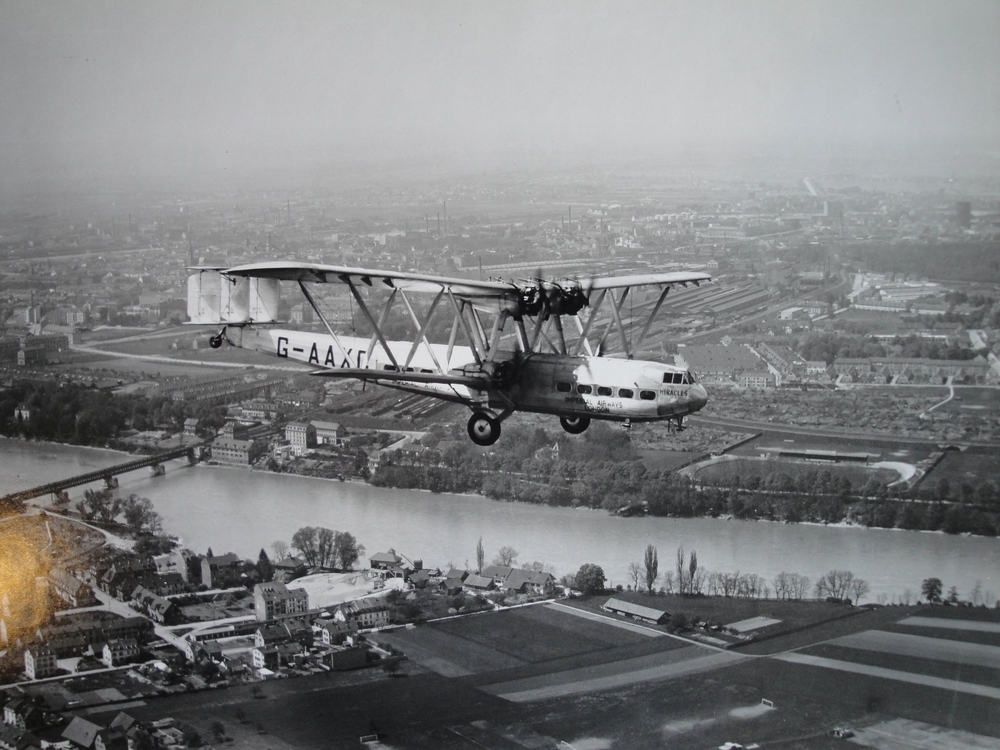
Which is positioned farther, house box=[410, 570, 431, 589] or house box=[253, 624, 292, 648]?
house box=[410, 570, 431, 589]

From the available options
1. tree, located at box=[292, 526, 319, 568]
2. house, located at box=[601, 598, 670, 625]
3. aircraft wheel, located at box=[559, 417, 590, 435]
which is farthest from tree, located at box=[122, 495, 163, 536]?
aircraft wheel, located at box=[559, 417, 590, 435]

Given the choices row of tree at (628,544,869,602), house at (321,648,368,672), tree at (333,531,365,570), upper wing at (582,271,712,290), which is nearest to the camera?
upper wing at (582,271,712,290)

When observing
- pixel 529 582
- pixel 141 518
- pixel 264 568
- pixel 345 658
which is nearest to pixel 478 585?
pixel 529 582

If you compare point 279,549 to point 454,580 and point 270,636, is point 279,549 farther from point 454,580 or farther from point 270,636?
point 270,636

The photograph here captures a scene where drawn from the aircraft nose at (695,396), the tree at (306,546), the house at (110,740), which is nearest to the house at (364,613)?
the tree at (306,546)

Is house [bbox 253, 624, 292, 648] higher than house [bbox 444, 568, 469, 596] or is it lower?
lower

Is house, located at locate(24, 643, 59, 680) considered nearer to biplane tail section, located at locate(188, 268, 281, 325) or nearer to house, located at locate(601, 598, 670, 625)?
biplane tail section, located at locate(188, 268, 281, 325)
